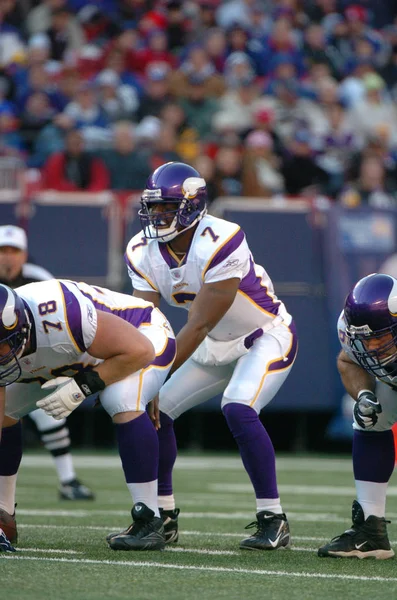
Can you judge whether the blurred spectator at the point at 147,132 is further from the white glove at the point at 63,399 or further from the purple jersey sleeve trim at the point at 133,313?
the white glove at the point at 63,399

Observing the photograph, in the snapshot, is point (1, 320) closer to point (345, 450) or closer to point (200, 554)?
point (200, 554)

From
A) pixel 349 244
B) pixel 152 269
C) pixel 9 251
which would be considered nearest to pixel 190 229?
pixel 152 269

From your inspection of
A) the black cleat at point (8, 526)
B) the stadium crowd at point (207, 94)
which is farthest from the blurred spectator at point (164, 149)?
the black cleat at point (8, 526)

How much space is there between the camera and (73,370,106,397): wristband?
4.68 metres

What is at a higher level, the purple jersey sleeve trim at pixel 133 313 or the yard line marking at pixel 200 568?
the purple jersey sleeve trim at pixel 133 313

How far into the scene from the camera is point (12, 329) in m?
4.34

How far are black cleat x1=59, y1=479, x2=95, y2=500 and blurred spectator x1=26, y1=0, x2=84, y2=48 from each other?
25.3ft

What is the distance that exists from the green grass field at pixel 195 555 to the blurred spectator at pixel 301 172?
4.15 metres

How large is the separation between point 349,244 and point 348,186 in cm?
106

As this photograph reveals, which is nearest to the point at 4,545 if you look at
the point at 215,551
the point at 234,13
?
the point at 215,551

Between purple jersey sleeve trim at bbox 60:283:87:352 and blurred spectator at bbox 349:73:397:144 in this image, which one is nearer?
purple jersey sleeve trim at bbox 60:283:87:352

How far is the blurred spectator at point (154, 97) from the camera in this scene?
1255 cm

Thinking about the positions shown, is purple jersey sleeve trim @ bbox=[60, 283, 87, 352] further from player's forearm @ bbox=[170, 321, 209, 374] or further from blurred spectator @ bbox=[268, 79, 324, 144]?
blurred spectator @ bbox=[268, 79, 324, 144]

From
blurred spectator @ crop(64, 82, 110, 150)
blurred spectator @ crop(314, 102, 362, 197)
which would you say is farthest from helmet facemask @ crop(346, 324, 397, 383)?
blurred spectator @ crop(64, 82, 110, 150)
